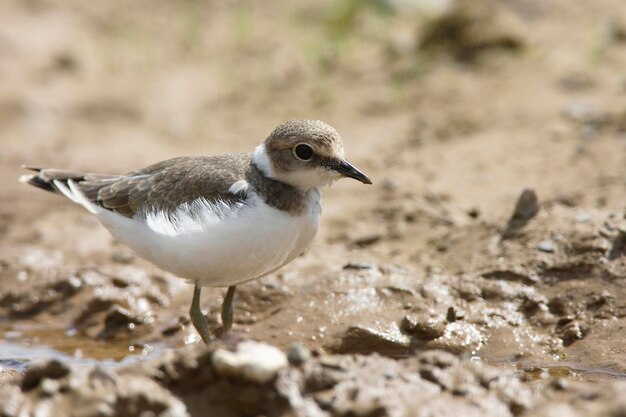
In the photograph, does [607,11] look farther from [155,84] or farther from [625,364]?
[625,364]

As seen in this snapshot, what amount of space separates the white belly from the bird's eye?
275mm

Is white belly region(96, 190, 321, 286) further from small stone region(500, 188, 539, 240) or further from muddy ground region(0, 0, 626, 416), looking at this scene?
small stone region(500, 188, 539, 240)

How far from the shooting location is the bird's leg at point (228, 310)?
7.02m

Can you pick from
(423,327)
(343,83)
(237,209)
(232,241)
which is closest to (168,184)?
(237,209)

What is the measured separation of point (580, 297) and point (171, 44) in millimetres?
9143

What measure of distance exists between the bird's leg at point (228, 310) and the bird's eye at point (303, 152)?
4.12ft

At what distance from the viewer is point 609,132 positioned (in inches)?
378

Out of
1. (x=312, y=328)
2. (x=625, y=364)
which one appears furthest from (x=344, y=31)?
(x=625, y=364)

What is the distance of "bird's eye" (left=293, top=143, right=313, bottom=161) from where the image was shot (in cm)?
644

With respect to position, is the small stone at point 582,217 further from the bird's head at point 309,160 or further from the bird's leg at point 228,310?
the bird's leg at point 228,310

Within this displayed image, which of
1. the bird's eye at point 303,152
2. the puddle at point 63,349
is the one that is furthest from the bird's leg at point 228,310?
the bird's eye at point 303,152

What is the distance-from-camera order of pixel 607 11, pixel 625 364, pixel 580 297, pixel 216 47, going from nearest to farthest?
pixel 625 364 < pixel 580 297 < pixel 607 11 < pixel 216 47

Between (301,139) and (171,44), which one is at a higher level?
(171,44)

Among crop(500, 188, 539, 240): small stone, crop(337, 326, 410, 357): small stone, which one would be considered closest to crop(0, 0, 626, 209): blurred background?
crop(500, 188, 539, 240): small stone
